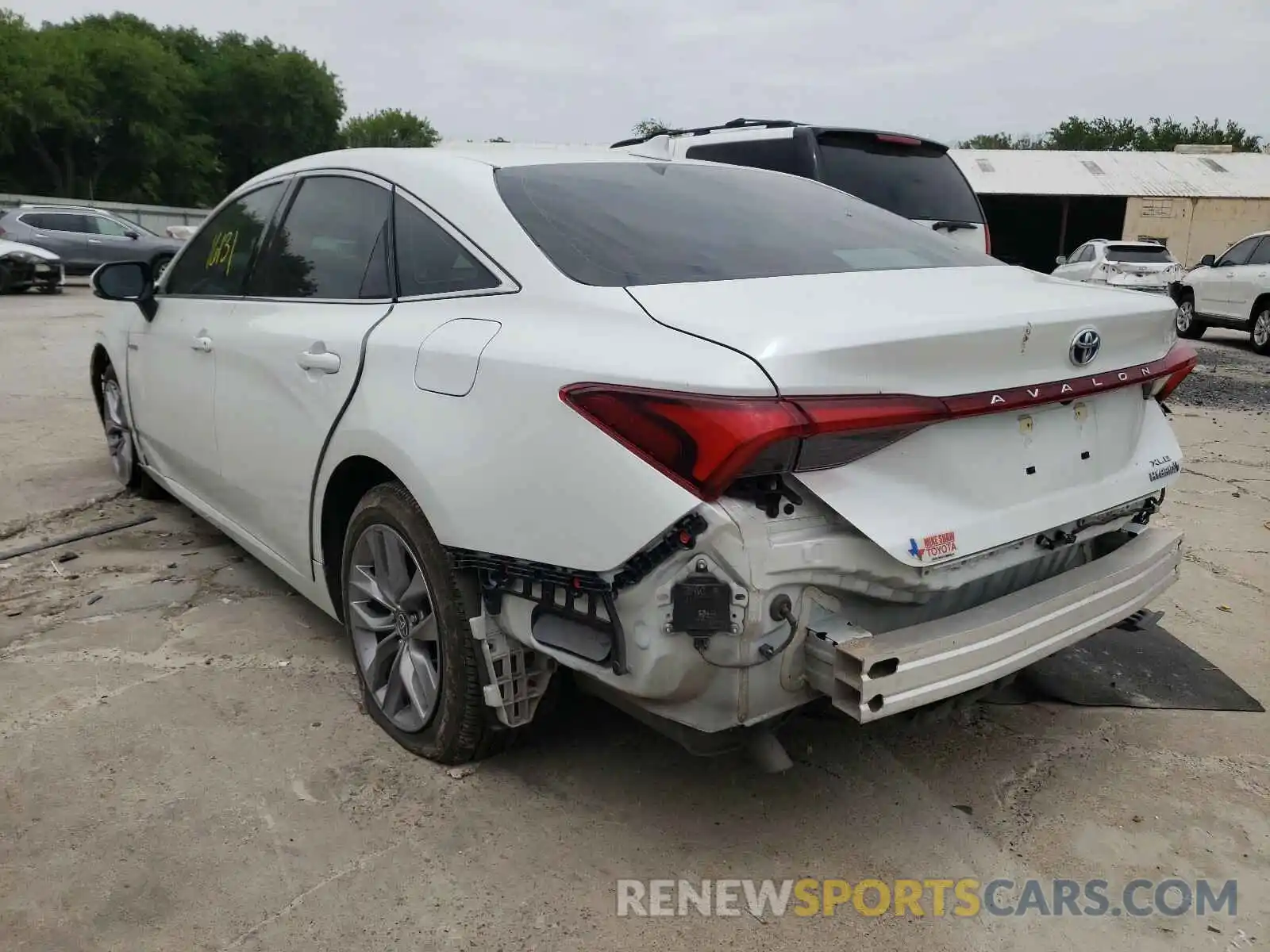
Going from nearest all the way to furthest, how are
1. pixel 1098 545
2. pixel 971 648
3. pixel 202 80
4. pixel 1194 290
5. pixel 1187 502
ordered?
pixel 971 648, pixel 1098 545, pixel 1187 502, pixel 1194 290, pixel 202 80

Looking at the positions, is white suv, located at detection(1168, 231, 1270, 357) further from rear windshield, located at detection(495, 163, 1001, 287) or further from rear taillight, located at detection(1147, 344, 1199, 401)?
rear windshield, located at detection(495, 163, 1001, 287)

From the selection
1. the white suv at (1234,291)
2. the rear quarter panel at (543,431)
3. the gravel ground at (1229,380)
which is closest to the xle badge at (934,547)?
the rear quarter panel at (543,431)

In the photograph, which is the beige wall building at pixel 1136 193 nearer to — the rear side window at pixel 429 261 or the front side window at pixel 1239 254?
the front side window at pixel 1239 254

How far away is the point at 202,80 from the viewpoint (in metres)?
49.1

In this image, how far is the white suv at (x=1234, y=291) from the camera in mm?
13102

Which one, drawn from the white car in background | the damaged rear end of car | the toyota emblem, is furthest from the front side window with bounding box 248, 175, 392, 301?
the white car in background

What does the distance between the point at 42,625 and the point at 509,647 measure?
2.23 metres

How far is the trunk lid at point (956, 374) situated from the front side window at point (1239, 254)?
1333cm

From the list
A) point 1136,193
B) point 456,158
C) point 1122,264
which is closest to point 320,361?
point 456,158

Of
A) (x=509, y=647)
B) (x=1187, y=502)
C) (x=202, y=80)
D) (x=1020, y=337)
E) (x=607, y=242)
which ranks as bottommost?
(x=1187, y=502)

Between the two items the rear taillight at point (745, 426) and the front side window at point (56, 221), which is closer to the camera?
the rear taillight at point (745, 426)

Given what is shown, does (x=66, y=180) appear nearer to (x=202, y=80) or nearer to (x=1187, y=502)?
(x=202, y=80)

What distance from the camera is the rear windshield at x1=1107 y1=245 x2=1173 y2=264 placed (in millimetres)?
16875

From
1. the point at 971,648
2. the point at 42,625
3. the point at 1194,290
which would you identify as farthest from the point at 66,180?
the point at 971,648
